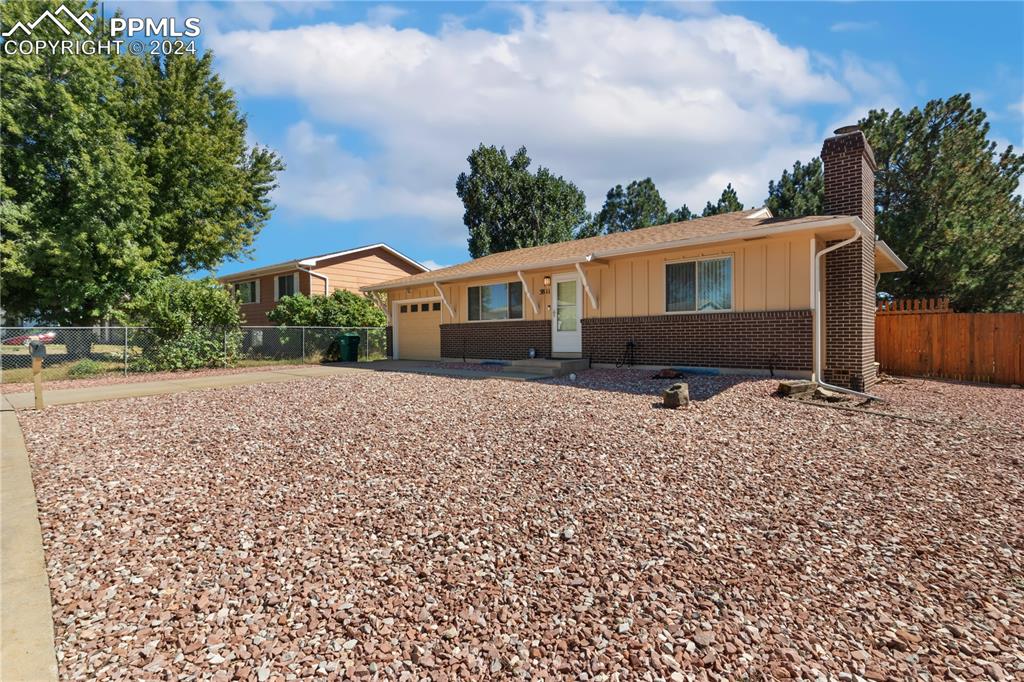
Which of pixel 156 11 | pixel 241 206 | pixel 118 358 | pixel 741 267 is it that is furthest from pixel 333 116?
pixel 241 206

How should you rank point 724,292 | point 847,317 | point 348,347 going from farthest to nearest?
point 348,347 < point 724,292 < point 847,317

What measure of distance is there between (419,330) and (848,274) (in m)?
12.1

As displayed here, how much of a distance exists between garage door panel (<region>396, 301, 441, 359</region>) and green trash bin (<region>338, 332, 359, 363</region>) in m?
1.49

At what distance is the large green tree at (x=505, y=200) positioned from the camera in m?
29.5

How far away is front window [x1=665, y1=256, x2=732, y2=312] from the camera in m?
9.97

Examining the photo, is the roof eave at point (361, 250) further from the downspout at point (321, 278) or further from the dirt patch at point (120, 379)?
the dirt patch at point (120, 379)

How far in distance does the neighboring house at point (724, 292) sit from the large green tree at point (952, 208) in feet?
10.9

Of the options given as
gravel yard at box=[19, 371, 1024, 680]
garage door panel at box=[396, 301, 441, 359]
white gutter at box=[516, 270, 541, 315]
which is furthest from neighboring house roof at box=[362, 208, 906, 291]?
gravel yard at box=[19, 371, 1024, 680]

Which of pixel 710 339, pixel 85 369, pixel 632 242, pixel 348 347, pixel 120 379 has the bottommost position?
pixel 120 379

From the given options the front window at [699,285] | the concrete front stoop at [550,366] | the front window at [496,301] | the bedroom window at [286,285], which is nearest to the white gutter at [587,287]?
the concrete front stoop at [550,366]

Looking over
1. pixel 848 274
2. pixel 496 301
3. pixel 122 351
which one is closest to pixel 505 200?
pixel 496 301

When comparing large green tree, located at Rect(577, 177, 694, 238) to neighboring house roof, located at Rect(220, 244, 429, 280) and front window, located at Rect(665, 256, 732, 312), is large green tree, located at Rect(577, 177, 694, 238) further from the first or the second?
front window, located at Rect(665, 256, 732, 312)

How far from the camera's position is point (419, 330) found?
16953 millimetres

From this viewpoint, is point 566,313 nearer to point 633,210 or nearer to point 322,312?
point 322,312
